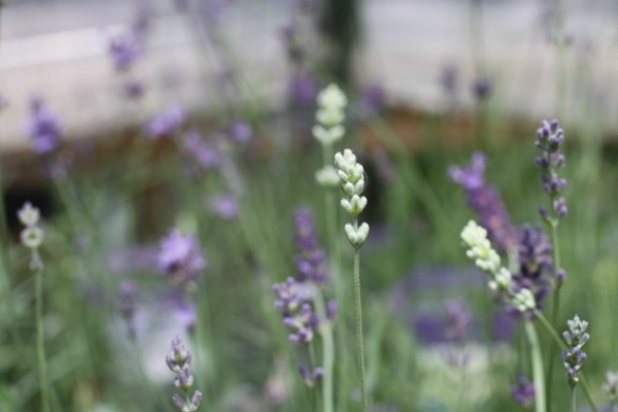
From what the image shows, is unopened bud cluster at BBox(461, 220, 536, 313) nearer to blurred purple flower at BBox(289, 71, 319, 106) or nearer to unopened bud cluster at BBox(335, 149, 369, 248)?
unopened bud cluster at BBox(335, 149, 369, 248)

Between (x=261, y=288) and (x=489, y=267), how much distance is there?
4.11 feet

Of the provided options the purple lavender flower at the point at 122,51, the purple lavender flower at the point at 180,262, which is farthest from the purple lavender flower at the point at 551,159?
the purple lavender flower at the point at 122,51

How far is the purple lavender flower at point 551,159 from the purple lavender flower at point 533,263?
0.17ft

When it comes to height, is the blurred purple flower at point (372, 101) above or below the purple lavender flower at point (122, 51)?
below

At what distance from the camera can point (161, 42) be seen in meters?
6.13

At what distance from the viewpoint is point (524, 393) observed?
140cm

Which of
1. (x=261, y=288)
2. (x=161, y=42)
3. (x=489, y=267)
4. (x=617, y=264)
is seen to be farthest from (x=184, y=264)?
(x=161, y=42)

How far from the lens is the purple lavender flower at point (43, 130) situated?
1850mm

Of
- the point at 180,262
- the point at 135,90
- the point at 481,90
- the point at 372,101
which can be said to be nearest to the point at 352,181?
the point at 180,262

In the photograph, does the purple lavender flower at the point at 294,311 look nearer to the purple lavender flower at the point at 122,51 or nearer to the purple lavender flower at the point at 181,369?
the purple lavender flower at the point at 181,369

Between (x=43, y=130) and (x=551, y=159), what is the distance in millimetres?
953

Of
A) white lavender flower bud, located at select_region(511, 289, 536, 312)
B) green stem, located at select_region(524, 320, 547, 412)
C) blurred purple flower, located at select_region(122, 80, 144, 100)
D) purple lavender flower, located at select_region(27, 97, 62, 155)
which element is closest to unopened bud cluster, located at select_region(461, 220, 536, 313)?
white lavender flower bud, located at select_region(511, 289, 536, 312)

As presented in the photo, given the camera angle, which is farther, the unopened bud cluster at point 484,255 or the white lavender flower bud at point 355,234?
the unopened bud cluster at point 484,255

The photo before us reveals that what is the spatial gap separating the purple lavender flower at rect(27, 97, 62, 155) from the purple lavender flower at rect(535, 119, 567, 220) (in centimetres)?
92
